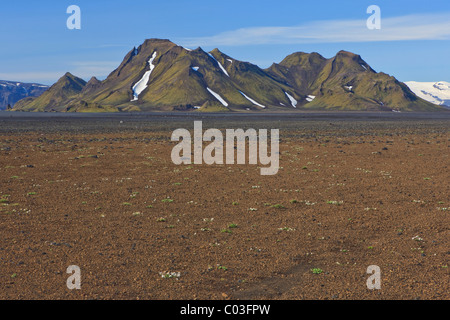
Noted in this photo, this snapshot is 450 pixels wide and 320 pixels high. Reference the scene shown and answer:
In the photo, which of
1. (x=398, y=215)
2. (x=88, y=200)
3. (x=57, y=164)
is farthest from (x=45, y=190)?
(x=398, y=215)

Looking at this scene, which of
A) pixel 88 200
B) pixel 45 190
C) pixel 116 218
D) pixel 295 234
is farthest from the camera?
pixel 45 190

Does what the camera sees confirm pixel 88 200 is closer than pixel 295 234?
No

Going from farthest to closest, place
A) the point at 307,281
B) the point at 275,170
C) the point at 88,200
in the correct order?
the point at 275,170
the point at 88,200
the point at 307,281

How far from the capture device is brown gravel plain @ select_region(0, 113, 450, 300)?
1310cm

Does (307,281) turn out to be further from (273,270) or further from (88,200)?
(88,200)

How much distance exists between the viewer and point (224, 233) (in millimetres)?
18422

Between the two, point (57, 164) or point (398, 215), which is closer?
point (398, 215)

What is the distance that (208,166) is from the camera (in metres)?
38.8

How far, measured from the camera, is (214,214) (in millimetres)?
21641

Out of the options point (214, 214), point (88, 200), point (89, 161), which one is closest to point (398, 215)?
point (214, 214)

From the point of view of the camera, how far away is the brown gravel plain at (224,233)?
13.1 metres

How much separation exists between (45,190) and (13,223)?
314 inches

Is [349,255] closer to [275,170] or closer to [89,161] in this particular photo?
[275,170]

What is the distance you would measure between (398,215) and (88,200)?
1724 centimetres
